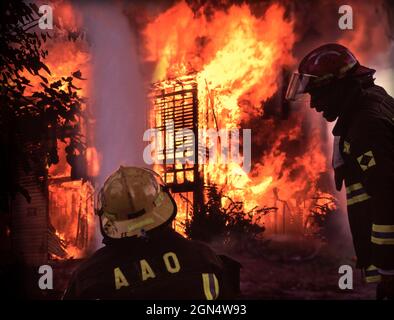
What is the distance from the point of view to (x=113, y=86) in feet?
16.9

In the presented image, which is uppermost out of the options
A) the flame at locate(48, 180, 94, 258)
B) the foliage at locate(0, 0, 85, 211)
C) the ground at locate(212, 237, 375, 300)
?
the foliage at locate(0, 0, 85, 211)

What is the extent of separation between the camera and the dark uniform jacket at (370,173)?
4.16m

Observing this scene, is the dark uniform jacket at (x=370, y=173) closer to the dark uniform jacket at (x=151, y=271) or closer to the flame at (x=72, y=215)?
the dark uniform jacket at (x=151, y=271)

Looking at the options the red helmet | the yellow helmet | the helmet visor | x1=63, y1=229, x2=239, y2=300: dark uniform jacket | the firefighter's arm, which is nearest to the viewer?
the firefighter's arm

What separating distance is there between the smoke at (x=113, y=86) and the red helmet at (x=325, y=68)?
1.55m

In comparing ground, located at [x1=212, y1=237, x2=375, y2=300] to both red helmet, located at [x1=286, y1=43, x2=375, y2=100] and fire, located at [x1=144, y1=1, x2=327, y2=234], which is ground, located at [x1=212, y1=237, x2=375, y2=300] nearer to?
fire, located at [x1=144, y1=1, x2=327, y2=234]

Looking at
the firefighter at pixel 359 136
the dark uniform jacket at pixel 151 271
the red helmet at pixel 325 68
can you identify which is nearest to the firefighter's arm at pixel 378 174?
the firefighter at pixel 359 136

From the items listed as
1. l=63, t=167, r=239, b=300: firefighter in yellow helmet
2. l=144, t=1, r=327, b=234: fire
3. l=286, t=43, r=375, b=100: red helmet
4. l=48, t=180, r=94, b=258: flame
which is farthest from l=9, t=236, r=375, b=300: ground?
l=286, t=43, r=375, b=100: red helmet

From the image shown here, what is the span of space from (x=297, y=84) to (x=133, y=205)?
6.32ft

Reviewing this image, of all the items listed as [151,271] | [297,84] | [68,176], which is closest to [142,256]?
[151,271]

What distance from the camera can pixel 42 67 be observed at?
5.15 meters

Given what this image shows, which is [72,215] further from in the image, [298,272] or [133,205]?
[298,272]

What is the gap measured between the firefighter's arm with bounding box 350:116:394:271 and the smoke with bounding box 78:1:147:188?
206cm

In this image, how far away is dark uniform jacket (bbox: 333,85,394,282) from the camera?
164 inches
